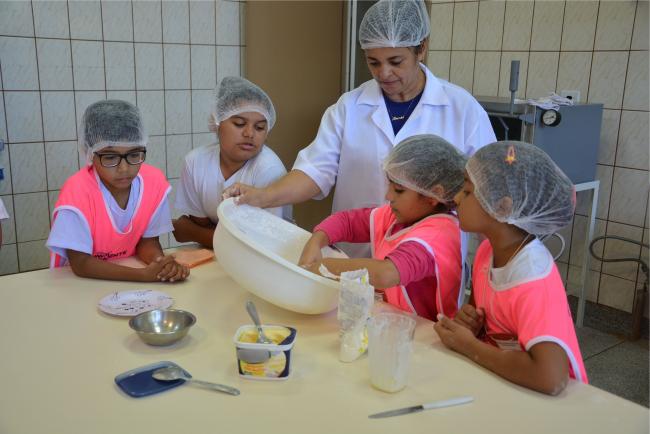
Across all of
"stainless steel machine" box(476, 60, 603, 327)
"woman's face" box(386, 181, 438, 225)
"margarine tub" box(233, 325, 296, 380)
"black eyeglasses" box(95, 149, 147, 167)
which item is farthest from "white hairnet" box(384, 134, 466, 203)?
"stainless steel machine" box(476, 60, 603, 327)

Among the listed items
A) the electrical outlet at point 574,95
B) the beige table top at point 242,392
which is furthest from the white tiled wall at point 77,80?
the electrical outlet at point 574,95

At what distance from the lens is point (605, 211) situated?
286 cm

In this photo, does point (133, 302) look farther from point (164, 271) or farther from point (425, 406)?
point (425, 406)

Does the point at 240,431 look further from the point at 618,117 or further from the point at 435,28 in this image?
the point at 435,28

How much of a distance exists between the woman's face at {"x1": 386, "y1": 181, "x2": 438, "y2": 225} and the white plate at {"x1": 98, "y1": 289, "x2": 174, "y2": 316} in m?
0.59

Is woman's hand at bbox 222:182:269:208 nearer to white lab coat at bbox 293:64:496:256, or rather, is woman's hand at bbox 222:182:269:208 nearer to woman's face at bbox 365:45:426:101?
white lab coat at bbox 293:64:496:256

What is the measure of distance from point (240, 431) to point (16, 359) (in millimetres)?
518

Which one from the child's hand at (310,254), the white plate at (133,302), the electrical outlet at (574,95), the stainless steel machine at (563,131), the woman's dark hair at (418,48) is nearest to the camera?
the white plate at (133,302)

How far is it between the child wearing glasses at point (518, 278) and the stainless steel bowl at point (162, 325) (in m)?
0.53

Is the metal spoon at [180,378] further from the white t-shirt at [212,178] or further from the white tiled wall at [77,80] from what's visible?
the white tiled wall at [77,80]

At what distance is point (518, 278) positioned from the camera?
3.76ft

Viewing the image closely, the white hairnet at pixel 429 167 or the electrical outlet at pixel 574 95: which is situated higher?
the electrical outlet at pixel 574 95

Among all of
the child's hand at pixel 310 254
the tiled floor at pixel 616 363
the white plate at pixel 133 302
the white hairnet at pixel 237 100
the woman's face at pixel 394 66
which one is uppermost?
the woman's face at pixel 394 66

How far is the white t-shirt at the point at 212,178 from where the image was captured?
1938 millimetres
